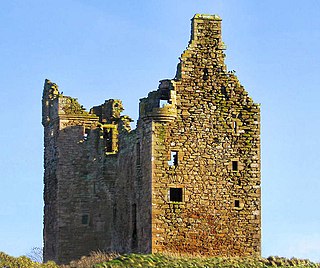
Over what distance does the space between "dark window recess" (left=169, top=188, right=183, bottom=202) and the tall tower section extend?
0.12ft

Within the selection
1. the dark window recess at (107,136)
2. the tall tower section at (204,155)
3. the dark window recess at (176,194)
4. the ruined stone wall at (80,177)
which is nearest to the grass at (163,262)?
the tall tower section at (204,155)

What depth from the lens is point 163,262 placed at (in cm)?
5750

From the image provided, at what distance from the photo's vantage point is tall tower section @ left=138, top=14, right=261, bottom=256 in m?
59.3

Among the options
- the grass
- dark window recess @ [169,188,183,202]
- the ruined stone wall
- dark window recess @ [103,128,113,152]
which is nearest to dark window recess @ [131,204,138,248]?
the grass

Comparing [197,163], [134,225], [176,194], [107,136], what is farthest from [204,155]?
[107,136]

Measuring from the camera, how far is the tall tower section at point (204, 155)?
195 feet

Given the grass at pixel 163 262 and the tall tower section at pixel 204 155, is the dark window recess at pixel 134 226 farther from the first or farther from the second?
the tall tower section at pixel 204 155

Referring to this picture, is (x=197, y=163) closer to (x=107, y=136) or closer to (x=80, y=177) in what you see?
(x=107, y=136)

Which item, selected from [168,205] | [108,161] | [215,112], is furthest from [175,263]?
[108,161]

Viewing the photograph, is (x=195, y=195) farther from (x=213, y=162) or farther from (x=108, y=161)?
(x=108, y=161)

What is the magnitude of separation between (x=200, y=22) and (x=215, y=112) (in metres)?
A: 3.56

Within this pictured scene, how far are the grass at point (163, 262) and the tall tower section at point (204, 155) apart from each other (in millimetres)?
773

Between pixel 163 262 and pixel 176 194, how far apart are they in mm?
3197

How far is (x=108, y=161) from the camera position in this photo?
6794 centimetres
